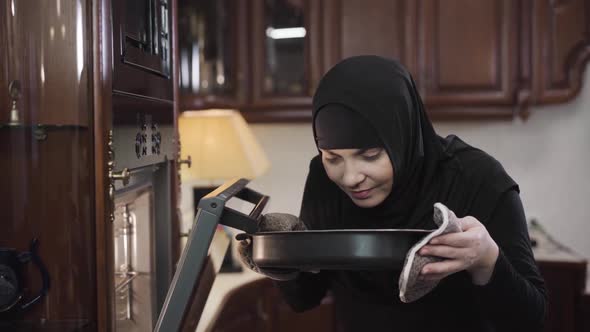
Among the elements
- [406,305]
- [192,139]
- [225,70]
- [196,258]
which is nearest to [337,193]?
[406,305]

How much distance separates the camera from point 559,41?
7.94ft

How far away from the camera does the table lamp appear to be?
92.2 inches

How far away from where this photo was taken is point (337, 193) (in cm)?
129

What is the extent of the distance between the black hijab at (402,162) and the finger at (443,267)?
0.28m

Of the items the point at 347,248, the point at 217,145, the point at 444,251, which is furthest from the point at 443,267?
the point at 217,145

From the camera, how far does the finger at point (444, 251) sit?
0.73m

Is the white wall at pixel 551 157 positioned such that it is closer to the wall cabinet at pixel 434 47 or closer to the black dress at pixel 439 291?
the wall cabinet at pixel 434 47

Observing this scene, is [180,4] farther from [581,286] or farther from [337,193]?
[581,286]

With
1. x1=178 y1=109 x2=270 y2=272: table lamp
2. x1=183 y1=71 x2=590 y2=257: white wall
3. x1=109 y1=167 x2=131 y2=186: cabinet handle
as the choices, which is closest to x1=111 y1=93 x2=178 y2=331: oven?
x1=109 y1=167 x2=131 y2=186: cabinet handle

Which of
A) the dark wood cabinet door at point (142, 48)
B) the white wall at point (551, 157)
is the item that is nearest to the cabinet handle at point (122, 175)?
the dark wood cabinet door at point (142, 48)

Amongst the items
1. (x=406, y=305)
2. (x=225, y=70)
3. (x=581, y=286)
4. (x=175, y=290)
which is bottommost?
(x=581, y=286)

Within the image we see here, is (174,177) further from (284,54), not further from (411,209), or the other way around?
(284,54)

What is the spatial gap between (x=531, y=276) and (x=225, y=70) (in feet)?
Answer: 6.13

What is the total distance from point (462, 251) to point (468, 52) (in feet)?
6.00
